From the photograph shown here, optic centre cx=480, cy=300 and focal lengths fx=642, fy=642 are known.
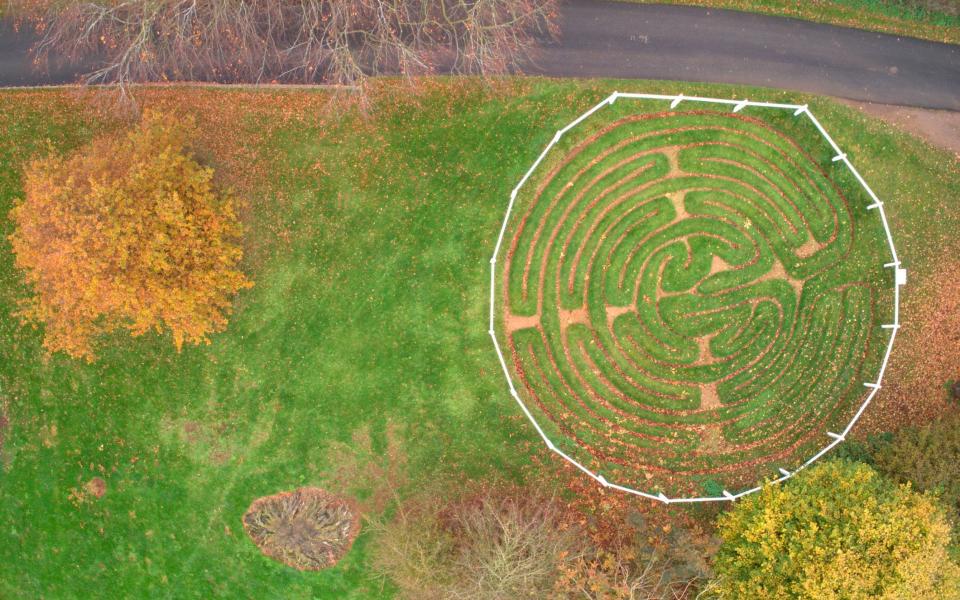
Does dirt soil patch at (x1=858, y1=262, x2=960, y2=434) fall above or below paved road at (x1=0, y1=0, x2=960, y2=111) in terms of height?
below

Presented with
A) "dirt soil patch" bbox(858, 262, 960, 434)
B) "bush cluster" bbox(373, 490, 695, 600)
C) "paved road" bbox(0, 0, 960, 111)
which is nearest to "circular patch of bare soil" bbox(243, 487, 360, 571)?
"bush cluster" bbox(373, 490, 695, 600)

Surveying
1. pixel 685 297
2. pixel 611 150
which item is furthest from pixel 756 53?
pixel 685 297

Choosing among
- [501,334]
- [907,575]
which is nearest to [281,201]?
[501,334]

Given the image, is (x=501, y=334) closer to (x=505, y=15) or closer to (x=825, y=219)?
(x=505, y=15)

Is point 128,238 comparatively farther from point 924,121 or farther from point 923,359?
point 924,121

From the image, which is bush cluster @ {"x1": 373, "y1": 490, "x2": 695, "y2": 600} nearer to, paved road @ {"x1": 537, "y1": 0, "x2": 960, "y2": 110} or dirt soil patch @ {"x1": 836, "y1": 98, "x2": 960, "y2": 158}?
paved road @ {"x1": 537, "y1": 0, "x2": 960, "y2": 110}
